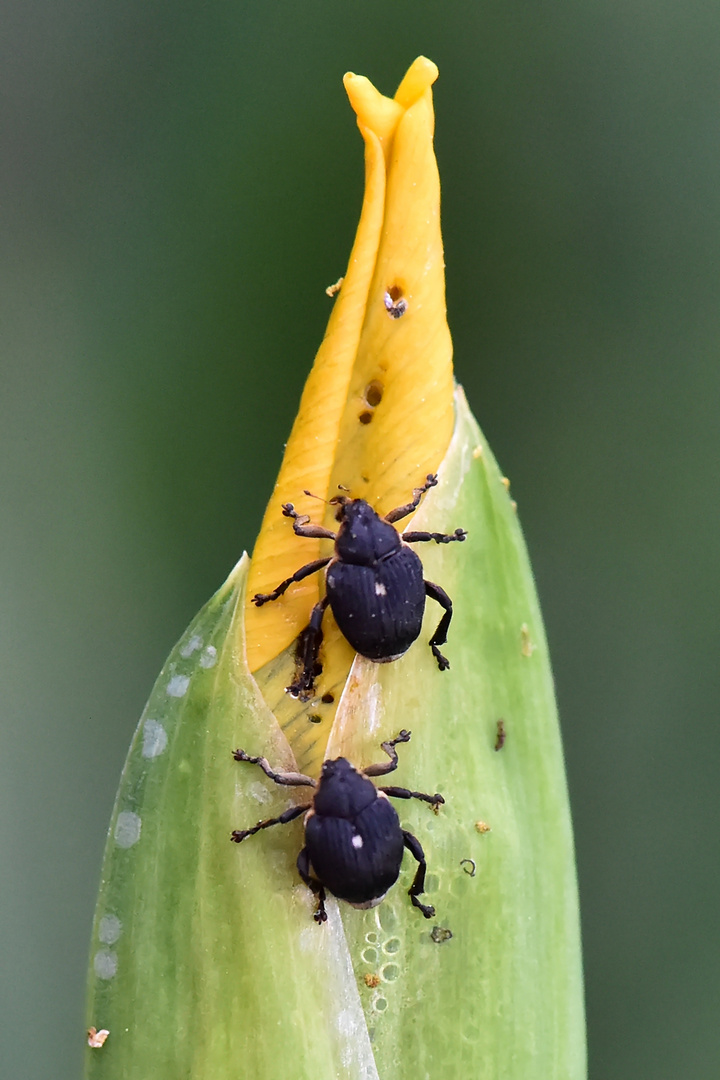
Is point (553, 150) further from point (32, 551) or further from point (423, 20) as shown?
point (32, 551)

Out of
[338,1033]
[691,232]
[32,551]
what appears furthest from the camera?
[691,232]

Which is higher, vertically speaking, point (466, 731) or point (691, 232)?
point (691, 232)

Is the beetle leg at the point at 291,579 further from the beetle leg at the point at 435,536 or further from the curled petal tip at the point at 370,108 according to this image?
the curled petal tip at the point at 370,108

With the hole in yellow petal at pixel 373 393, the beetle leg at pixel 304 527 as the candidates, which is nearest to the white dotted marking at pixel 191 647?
the beetle leg at pixel 304 527

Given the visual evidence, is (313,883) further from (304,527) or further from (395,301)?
(395,301)

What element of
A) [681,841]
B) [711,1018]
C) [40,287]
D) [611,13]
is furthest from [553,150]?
[711,1018]

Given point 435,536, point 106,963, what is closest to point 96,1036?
point 106,963

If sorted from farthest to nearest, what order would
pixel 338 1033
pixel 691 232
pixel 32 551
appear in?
pixel 691 232
pixel 32 551
pixel 338 1033
